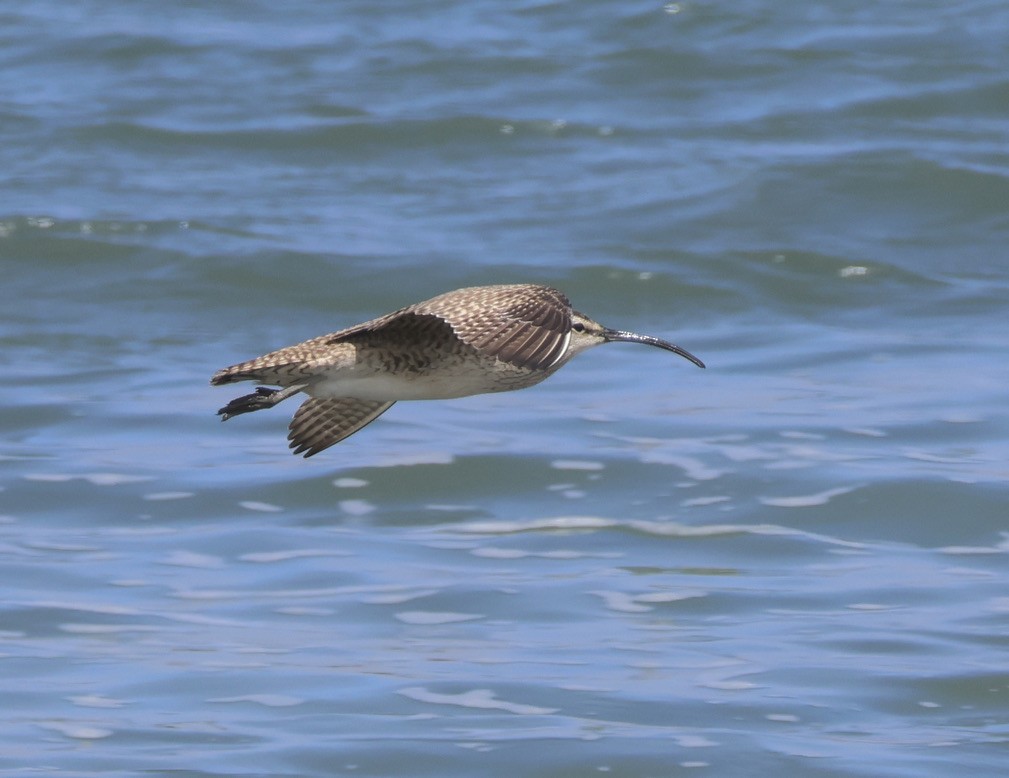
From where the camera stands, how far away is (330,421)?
940 cm

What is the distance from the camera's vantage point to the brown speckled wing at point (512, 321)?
8.10 m

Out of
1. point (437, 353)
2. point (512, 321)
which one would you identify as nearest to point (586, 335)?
point (512, 321)

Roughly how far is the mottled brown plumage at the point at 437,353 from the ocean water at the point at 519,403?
112 inches

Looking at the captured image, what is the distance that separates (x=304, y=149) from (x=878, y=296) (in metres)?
7.02

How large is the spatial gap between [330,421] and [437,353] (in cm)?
118

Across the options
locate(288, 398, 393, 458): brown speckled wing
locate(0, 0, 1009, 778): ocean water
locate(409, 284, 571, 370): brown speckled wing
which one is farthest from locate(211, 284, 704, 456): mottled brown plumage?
locate(0, 0, 1009, 778): ocean water

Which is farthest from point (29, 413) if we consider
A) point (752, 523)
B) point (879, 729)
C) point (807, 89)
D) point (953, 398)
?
point (807, 89)

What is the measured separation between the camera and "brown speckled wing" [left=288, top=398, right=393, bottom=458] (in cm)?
936

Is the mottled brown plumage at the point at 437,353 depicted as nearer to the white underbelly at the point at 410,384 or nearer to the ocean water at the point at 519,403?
the white underbelly at the point at 410,384

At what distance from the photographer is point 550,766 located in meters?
10.8

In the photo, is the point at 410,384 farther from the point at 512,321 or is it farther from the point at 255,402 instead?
the point at 255,402

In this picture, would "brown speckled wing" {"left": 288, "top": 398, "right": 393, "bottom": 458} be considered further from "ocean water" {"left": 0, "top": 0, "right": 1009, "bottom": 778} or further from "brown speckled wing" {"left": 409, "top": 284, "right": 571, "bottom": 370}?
"ocean water" {"left": 0, "top": 0, "right": 1009, "bottom": 778}

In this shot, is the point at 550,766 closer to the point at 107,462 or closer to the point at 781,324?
the point at 107,462

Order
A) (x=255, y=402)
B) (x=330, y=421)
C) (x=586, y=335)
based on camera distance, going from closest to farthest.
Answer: (x=255, y=402), (x=586, y=335), (x=330, y=421)
